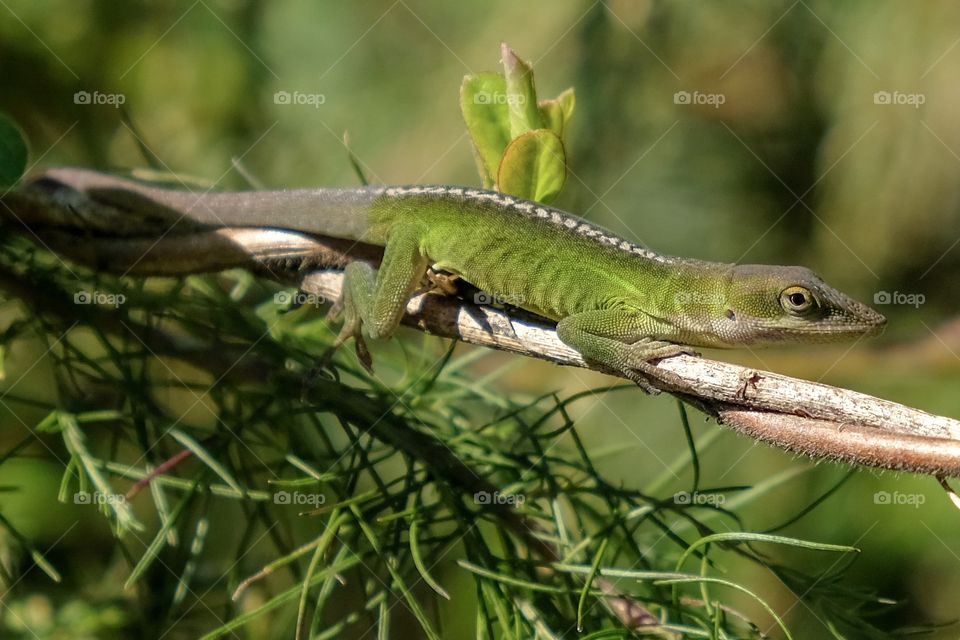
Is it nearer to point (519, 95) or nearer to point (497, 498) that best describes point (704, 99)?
point (519, 95)

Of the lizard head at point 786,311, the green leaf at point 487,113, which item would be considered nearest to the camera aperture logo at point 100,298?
the green leaf at point 487,113

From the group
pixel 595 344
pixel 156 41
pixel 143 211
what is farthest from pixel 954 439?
pixel 156 41

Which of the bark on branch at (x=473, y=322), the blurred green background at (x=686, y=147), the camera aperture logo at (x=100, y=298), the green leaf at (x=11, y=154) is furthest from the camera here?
the blurred green background at (x=686, y=147)

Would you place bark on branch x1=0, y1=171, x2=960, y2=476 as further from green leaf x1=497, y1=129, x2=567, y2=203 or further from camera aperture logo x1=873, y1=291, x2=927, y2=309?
camera aperture logo x1=873, y1=291, x2=927, y2=309

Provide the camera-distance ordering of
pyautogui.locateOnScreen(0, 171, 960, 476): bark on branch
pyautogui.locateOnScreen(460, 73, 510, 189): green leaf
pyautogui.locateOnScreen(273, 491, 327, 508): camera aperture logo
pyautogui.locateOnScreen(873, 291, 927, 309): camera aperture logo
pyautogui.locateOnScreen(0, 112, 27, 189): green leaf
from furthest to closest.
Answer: pyautogui.locateOnScreen(873, 291, 927, 309): camera aperture logo < pyautogui.locateOnScreen(273, 491, 327, 508): camera aperture logo < pyautogui.locateOnScreen(460, 73, 510, 189): green leaf < pyautogui.locateOnScreen(0, 112, 27, 189): green leaf < pyautogui.locateOnScreen(0, 171, 960, 476): bark on branch

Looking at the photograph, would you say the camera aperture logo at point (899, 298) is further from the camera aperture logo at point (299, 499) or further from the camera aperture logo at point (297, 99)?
the camera aperture logo at point (297, 99)

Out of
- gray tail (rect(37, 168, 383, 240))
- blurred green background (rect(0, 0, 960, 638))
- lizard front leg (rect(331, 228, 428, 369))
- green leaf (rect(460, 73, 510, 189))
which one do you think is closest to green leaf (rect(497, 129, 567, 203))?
green leaf (rect(460, 73, 510, 189))

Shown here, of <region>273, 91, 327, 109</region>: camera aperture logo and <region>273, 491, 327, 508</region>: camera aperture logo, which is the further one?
<region>273, 91, 327, 109</region>: camera aperture logo
